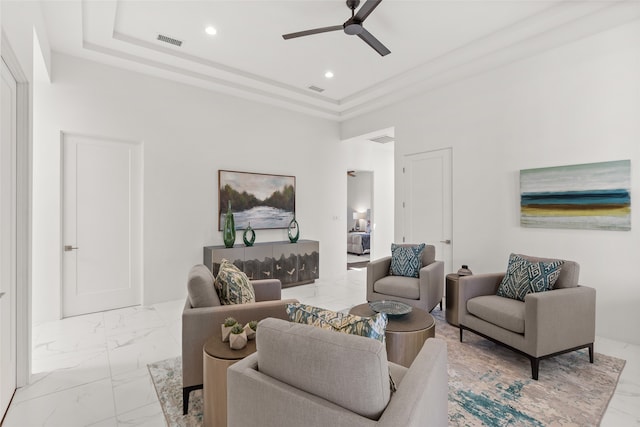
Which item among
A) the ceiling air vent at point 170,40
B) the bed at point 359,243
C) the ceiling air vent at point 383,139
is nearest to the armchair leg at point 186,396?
the ceiling air vent at point 170,40

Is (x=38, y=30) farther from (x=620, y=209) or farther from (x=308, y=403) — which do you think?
(x=620, y=209)

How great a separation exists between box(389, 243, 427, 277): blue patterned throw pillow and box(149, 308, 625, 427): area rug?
3.60 feet

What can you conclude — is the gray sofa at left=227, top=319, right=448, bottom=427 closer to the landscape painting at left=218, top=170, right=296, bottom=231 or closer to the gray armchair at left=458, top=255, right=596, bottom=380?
the gray armchair at left=458, top=255, right=596, bottom=380

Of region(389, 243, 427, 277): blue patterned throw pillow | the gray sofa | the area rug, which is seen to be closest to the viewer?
the gray sofa

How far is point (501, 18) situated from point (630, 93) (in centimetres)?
143

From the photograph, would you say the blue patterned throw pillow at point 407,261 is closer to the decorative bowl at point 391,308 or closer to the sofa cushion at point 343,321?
the decorative bowl at point 391,308

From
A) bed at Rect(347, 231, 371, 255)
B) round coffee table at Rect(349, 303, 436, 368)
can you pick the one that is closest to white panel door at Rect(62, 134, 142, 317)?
round coffee table at Rect(349, 303, 436, 368)

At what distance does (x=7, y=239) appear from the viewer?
2080 millimetres

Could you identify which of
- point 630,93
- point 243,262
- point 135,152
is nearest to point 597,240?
point 630,93

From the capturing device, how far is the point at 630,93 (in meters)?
3.03

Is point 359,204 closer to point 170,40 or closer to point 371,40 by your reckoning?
point 371,40

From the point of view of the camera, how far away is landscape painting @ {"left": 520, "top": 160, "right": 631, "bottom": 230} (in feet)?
10.1

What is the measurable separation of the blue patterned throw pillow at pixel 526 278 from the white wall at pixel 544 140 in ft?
2.91

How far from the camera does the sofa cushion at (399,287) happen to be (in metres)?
3.57
